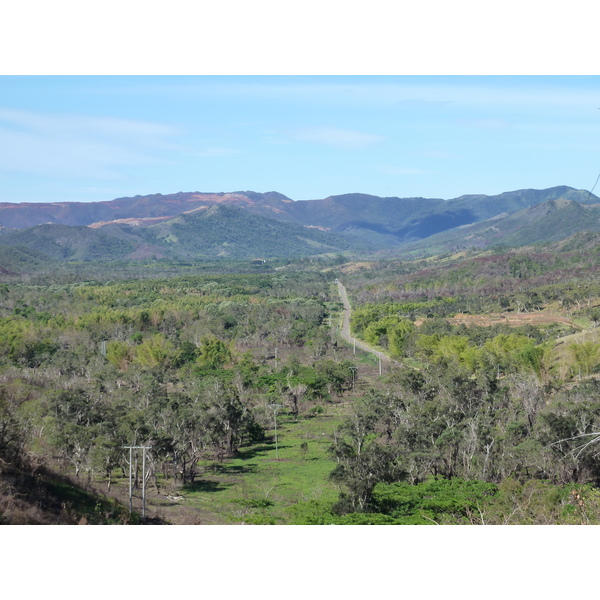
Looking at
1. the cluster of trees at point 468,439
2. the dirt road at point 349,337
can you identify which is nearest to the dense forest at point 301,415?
the cluster of trees at point 468,439

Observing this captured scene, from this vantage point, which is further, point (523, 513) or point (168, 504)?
point (168, 504)

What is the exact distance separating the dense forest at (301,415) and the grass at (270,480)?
0.12 metres

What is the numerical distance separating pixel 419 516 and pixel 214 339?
35.5m

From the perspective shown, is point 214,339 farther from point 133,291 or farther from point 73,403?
point 133,291

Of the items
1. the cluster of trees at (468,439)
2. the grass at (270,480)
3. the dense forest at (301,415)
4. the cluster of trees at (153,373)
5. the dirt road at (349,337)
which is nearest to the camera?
the dense forest at (301,415)

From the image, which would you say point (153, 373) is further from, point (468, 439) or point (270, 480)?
point (468, 439)

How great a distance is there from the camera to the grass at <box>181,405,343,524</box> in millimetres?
19250

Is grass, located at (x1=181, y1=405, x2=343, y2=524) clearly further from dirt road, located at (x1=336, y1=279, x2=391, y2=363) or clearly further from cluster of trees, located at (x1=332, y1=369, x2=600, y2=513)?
dirt road, located at (x1=336, y1=279, x2=391, y2=363)

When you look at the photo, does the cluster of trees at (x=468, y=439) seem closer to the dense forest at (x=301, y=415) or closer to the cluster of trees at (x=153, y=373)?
the dense forest at (x=301, y=415)

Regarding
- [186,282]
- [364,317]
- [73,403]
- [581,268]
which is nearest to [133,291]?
[186,282]

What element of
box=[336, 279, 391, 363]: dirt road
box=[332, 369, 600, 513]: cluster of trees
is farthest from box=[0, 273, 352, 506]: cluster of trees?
box=[332, 369, 600, 513]: cluster of trees

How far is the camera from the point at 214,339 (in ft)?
161

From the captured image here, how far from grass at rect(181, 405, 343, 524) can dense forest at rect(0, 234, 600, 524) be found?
0.38 ft

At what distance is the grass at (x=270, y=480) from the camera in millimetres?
19250
